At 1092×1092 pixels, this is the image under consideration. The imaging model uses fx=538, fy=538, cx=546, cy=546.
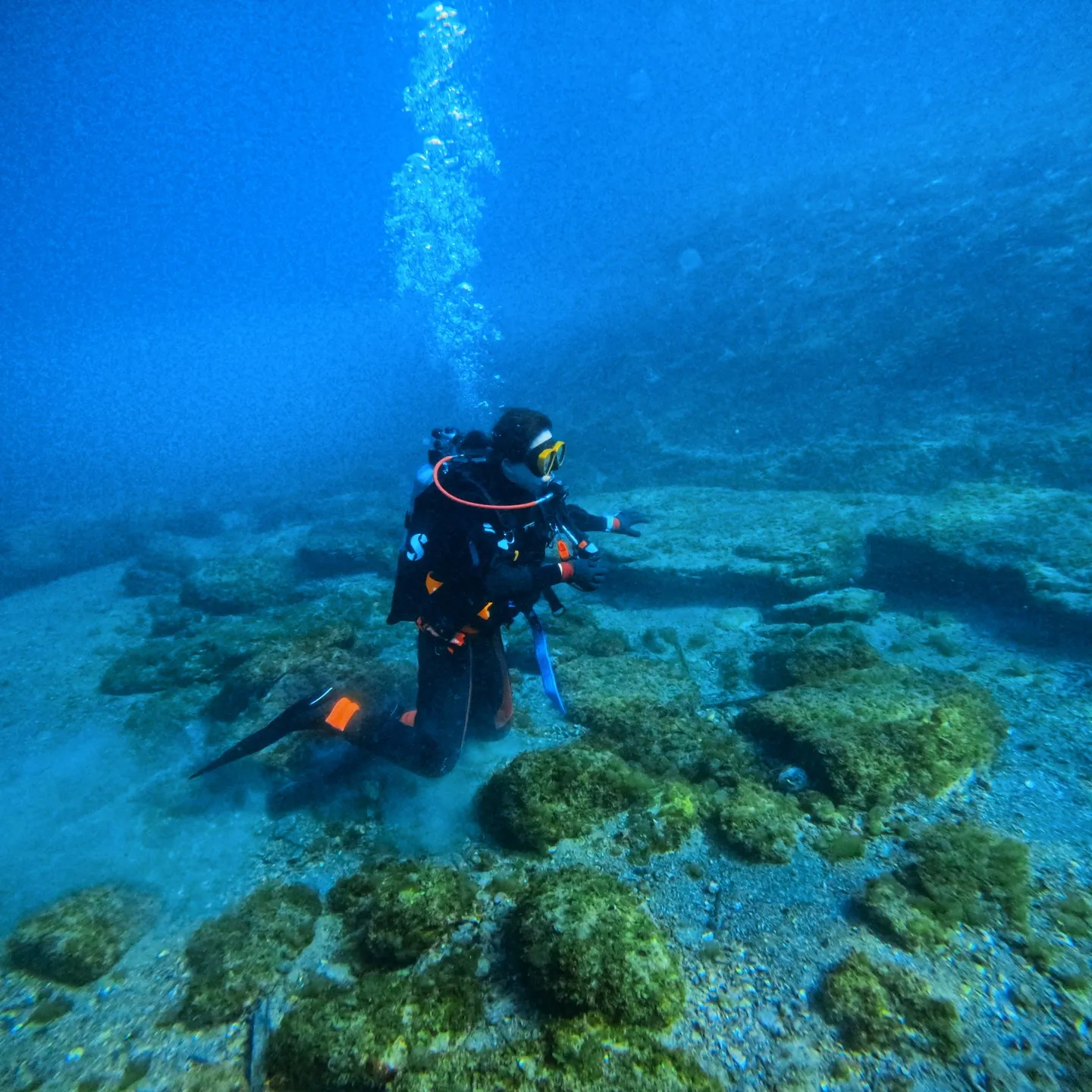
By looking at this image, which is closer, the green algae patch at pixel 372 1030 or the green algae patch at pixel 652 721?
the green algae patch at pixel 372 1030

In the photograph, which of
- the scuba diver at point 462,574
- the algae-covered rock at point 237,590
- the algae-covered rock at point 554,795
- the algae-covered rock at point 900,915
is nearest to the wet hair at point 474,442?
the scuba diver at point 462,574

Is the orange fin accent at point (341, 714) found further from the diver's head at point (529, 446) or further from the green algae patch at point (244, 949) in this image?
the diver's head at point (529, 446)

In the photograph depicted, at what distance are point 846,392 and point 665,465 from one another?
4.77m

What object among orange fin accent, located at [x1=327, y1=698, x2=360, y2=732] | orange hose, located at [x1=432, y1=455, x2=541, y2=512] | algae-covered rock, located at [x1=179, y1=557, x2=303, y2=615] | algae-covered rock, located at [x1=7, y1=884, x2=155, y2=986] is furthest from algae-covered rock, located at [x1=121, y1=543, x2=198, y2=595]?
orange hose, located at [x1=432, y1=455, x2=541, y2=512]

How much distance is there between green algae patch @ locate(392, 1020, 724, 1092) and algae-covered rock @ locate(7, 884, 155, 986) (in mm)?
2300

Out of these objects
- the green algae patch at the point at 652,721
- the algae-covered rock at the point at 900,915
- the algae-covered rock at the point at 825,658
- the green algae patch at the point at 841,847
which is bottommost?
the algae-covered rock at the point at 825,658

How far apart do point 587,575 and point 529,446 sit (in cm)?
107

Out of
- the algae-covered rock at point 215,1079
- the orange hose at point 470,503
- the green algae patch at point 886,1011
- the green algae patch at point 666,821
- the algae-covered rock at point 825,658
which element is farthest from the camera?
the algae-covered rock at point 825,658

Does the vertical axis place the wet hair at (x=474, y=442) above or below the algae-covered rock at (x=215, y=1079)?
above

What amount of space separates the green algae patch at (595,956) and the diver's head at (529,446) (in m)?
2.63

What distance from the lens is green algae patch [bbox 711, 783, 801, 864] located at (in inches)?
126

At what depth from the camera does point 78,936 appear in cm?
317

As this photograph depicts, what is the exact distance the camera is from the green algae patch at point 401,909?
278 centimetres

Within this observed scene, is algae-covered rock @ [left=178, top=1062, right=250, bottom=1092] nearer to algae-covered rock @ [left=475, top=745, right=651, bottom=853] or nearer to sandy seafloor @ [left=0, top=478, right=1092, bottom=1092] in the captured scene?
sandy seafloor @ [left=0, top=478, right=1092, bottom=1092]
